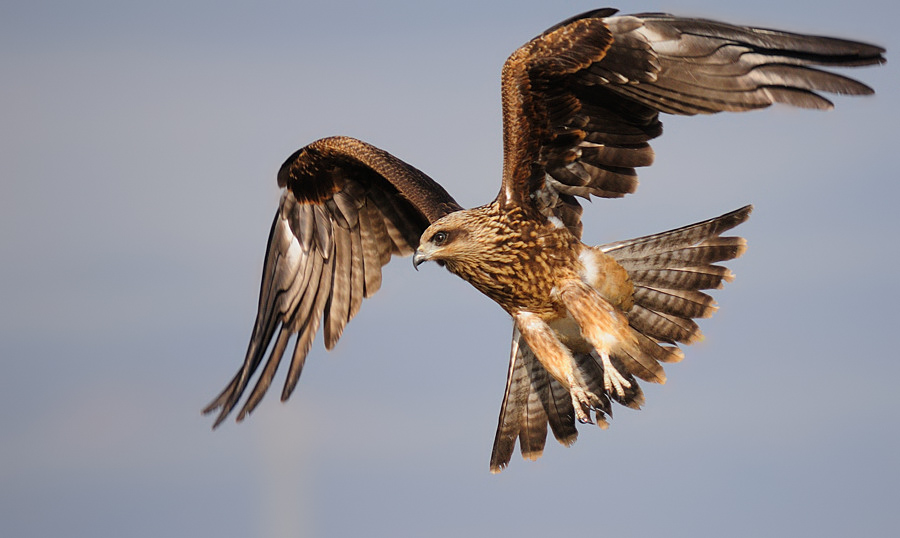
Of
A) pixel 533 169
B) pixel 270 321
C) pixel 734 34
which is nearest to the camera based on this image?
pixel 734 34

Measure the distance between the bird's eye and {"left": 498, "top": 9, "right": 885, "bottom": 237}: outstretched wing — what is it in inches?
23.6

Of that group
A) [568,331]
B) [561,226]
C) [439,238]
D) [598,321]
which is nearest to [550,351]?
[568,331]

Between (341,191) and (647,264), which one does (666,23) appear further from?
(341,191)

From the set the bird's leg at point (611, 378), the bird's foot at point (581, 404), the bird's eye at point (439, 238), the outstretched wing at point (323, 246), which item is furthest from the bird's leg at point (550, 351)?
the outstretched wing at point (323, 246)

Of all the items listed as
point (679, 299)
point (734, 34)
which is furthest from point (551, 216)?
point (734, 34)

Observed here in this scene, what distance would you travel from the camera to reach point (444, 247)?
12.0 m

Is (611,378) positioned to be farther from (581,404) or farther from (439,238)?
(439,238)

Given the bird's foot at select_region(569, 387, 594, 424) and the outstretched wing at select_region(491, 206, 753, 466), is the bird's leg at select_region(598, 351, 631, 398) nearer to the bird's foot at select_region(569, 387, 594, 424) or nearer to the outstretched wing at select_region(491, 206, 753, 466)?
the bird's foot at select_region(569, 387, 594, 424)

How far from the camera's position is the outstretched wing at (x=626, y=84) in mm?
10281

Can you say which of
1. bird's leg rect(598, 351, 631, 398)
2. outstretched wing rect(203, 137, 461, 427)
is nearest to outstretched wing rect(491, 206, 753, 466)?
bird's leg rect(598, 351, 631, 398)

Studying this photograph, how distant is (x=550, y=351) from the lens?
1202cm

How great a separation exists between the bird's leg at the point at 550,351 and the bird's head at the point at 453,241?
796 mm

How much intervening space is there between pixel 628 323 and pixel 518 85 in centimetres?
260

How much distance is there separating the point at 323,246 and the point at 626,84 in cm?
422
